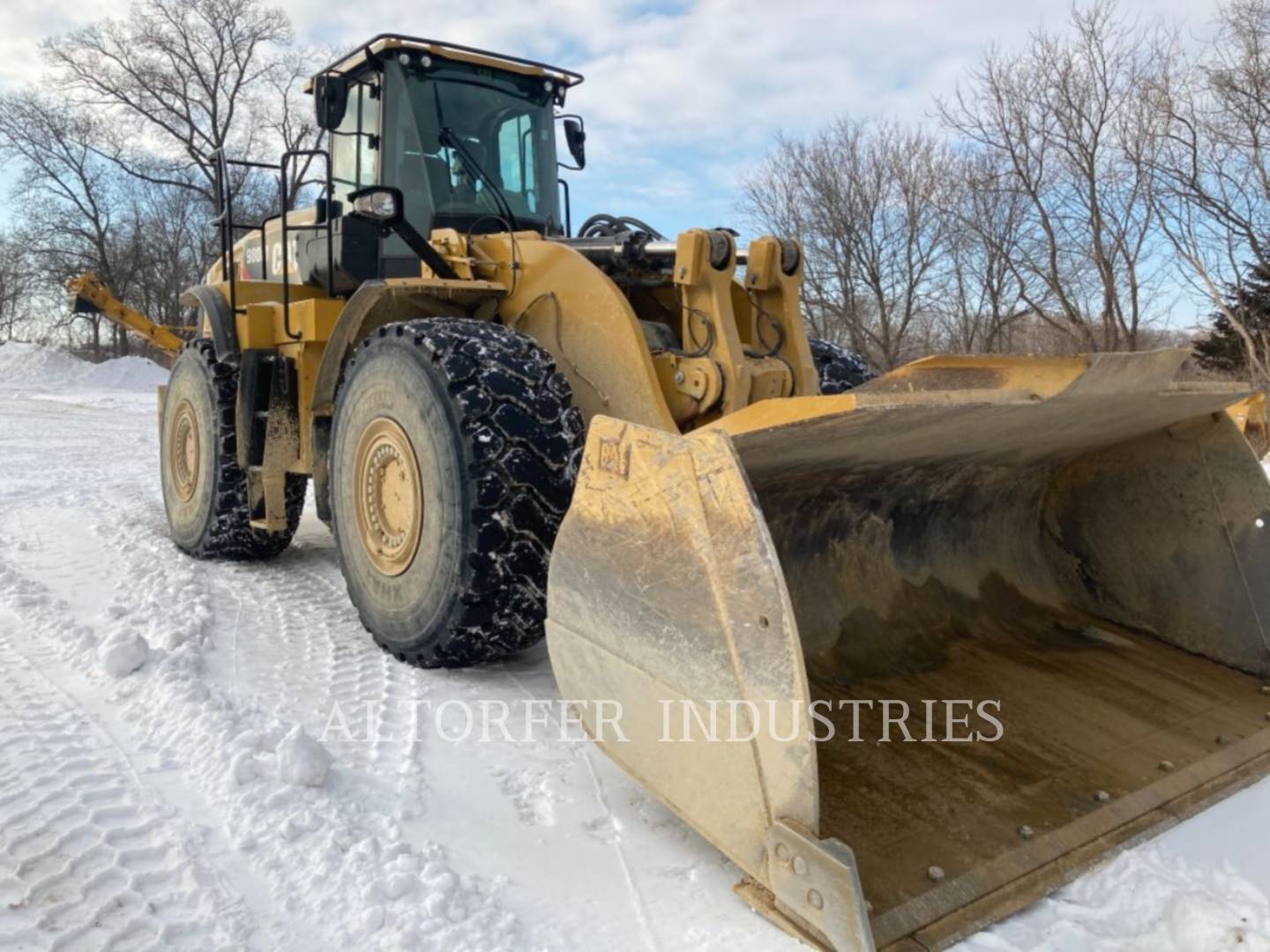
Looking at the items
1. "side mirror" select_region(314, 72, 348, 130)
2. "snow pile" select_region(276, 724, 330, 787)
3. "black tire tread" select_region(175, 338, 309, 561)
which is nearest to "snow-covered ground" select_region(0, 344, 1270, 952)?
"snow pile" select_region(276, 724, 330, 787)

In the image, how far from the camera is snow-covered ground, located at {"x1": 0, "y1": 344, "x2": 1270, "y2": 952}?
2.14m

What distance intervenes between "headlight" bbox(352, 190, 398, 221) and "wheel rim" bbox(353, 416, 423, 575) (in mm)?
799

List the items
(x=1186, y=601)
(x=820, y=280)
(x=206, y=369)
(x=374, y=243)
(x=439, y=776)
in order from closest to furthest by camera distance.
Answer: (x=439, y=776)
(x=1186, y=601)
(x=374, y=243)
(x=206, y=369)
(x=820, y=280)

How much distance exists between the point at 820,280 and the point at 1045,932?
2279cm

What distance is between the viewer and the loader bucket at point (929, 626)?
7.10 feet

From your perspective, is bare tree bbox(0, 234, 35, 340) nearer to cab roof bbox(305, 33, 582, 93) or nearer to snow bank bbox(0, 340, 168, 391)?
snow bank bbox(0, 340, 168, 391)

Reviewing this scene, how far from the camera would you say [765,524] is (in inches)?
A: 84.0

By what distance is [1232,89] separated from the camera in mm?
14805

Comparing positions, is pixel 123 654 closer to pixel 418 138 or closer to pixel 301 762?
pixel 301 762

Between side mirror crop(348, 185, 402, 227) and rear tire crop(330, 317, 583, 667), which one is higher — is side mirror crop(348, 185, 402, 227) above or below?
above

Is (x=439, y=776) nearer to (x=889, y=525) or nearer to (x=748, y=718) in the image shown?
(x=748, y=718)

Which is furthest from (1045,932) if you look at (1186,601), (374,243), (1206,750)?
(374,243)

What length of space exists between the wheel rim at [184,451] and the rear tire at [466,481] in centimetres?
257

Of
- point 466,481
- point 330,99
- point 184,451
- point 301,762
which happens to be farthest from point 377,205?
point 184,451
